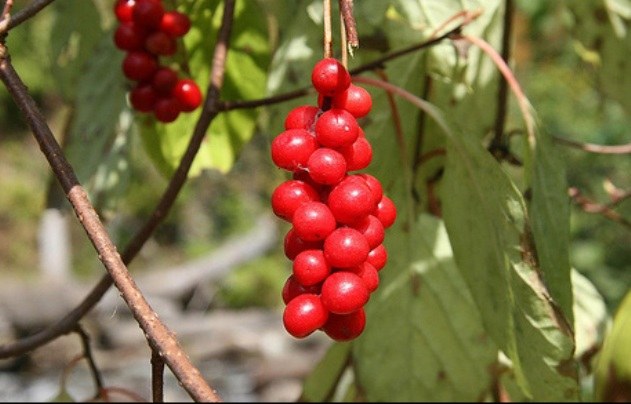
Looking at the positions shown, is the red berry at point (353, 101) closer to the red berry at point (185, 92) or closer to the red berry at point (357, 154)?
the red berry at point (357, 154)

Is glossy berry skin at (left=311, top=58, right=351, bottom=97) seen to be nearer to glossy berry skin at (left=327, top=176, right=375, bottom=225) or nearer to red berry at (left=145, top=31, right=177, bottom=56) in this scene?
glossy berry skin at (left=327, top=176, right=375, bottom=225)

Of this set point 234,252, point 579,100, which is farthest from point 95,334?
point 579,100

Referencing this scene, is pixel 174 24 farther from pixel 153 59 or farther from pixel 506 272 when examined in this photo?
pixel 506 272

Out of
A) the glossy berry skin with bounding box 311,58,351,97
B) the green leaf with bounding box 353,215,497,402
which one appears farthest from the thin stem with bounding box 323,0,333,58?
the green leaf with bounding box 353,215,497,402

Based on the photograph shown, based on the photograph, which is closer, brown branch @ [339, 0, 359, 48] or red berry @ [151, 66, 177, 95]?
brown branch @ [339, 0, 359, 48]

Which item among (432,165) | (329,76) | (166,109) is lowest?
(432,165)

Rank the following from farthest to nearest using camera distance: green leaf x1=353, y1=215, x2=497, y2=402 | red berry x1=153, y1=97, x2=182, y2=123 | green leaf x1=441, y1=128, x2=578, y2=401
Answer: green leaf x1=353, y1=215, x2=497, y2=402 < red berry x1=153, y1=97, x2=182, y2=123 < green leaf x1=441, y1=128, x2=578, y2=401

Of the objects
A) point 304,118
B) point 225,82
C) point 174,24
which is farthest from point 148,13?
point 304,118
